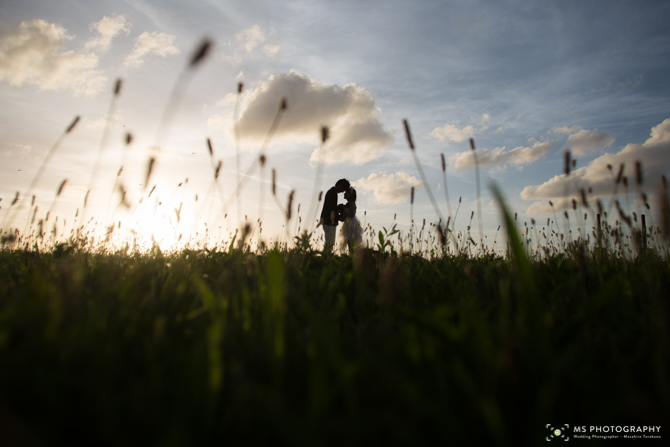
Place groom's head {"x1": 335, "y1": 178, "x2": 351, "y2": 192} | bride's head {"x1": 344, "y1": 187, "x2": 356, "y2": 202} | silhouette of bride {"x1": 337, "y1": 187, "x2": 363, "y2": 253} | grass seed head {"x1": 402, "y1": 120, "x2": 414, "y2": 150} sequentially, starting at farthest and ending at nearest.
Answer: groom's head {"x1": 335, "y1": 178, "x2": 351, "y2": 192}, bride's head {"x1": 344, "y1": 187, "x2": 356, "y2": 202}, silhouette of bride {"x1": 337, "y1": 187, "x2": 363, "y2": 253}, grass seed head {"x1": 402, "y1": 120, "x2": 414, "y2": 150}

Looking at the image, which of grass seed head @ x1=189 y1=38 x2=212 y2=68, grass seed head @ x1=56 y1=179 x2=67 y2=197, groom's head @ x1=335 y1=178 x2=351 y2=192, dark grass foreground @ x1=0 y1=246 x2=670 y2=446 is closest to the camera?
dark grass foreground @ x1=0 y1=246 x2=670 y2=446

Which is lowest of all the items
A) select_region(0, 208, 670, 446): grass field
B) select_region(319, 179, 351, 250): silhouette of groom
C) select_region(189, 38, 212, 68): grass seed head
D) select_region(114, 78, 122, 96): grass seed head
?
select_region(0, 208, 670, 446): grass field

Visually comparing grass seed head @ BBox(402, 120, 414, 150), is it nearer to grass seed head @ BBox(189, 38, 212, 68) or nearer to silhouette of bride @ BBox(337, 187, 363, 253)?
grass seed head @ BBox(189, 38, 212, 68)

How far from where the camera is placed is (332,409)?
828 mm

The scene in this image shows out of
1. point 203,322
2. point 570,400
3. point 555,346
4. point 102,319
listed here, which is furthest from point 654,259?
point 102,319

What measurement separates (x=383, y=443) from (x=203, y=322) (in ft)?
2.45

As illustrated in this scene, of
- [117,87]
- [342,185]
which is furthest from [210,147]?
[342,185]

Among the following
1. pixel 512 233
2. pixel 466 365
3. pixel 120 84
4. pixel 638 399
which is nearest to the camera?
pixel 638 399

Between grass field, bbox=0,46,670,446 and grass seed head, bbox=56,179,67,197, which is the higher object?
grass seed head, bbox=56,179,67,197

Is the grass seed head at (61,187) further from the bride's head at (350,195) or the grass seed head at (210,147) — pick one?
the bride's head at (350,195)

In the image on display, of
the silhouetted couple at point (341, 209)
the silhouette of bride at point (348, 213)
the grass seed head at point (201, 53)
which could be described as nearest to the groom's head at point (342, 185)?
the silhouetted couple at point (341, 209)

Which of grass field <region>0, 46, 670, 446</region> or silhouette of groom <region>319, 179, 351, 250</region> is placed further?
silhouette of groom <region>319, 179, 351, 250</region>

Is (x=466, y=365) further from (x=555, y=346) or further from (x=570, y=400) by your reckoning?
(x=555, y=346)

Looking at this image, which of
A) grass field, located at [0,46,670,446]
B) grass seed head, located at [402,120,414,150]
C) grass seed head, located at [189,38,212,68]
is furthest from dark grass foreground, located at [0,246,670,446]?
grass seed head, located at [402,120,414,150]
